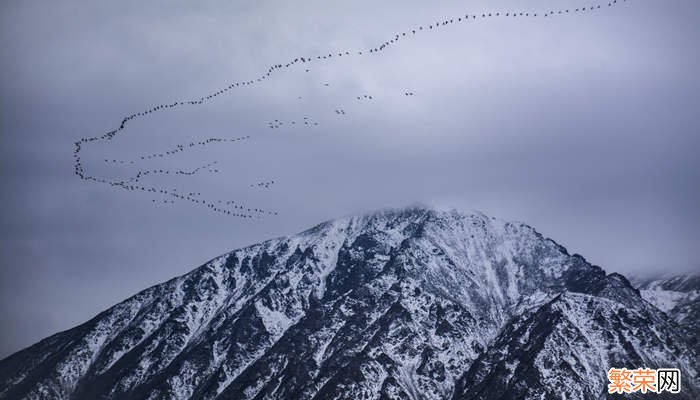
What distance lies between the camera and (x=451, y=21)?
190m

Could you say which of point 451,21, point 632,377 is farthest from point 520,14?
point 632,377

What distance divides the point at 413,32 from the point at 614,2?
39959 millimetres

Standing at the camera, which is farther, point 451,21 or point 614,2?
point 451,21

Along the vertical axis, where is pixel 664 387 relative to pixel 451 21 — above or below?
below

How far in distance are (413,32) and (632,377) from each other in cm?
8515

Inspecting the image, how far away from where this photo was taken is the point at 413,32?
183 m

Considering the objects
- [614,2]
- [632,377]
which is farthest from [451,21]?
[632,377]

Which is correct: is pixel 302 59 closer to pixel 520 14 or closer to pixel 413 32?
pixel 413 32

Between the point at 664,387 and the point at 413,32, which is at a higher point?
the point at 413,32

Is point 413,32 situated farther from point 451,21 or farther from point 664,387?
point 664,387

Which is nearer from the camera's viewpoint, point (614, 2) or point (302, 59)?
point (614, 2)

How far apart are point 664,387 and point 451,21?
9288 cm

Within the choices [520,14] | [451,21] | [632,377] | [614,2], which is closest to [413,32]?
[451,21]

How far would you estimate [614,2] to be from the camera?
585 feet
